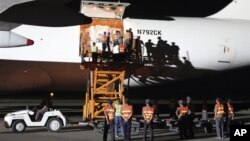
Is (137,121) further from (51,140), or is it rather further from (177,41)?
(177,41)

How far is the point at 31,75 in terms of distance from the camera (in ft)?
72.8

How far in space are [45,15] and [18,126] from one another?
5977 mm

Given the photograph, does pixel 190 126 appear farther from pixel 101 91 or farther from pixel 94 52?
pixel 94 52

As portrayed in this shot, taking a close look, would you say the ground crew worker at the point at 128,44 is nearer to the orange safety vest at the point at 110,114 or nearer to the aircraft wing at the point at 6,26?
the orange safety vest at the point at 110,114

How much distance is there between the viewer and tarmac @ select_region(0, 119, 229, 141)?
16188mm

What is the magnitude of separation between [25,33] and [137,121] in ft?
24.7

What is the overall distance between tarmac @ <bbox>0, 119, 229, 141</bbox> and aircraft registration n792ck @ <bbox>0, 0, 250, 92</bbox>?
10.4 ft

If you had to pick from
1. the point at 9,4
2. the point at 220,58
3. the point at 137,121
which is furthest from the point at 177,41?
the point at 9,4

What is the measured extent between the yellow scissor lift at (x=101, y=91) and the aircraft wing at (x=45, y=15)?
3.22m

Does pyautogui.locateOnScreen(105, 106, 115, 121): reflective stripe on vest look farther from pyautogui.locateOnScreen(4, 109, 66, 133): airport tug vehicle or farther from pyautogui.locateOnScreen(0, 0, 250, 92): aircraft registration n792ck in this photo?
pyautogui.locateOnScreen(0, 0, 250, 92): aircraft registration n792ck

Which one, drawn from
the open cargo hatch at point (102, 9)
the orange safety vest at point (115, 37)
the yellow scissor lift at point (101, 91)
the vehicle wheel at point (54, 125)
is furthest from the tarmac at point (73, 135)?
the open cargo hatch at point (102, 9)

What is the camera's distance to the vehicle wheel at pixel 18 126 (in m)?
18.0

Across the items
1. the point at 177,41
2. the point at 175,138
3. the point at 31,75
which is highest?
the point at 177,41

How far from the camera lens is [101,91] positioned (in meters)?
19.9
